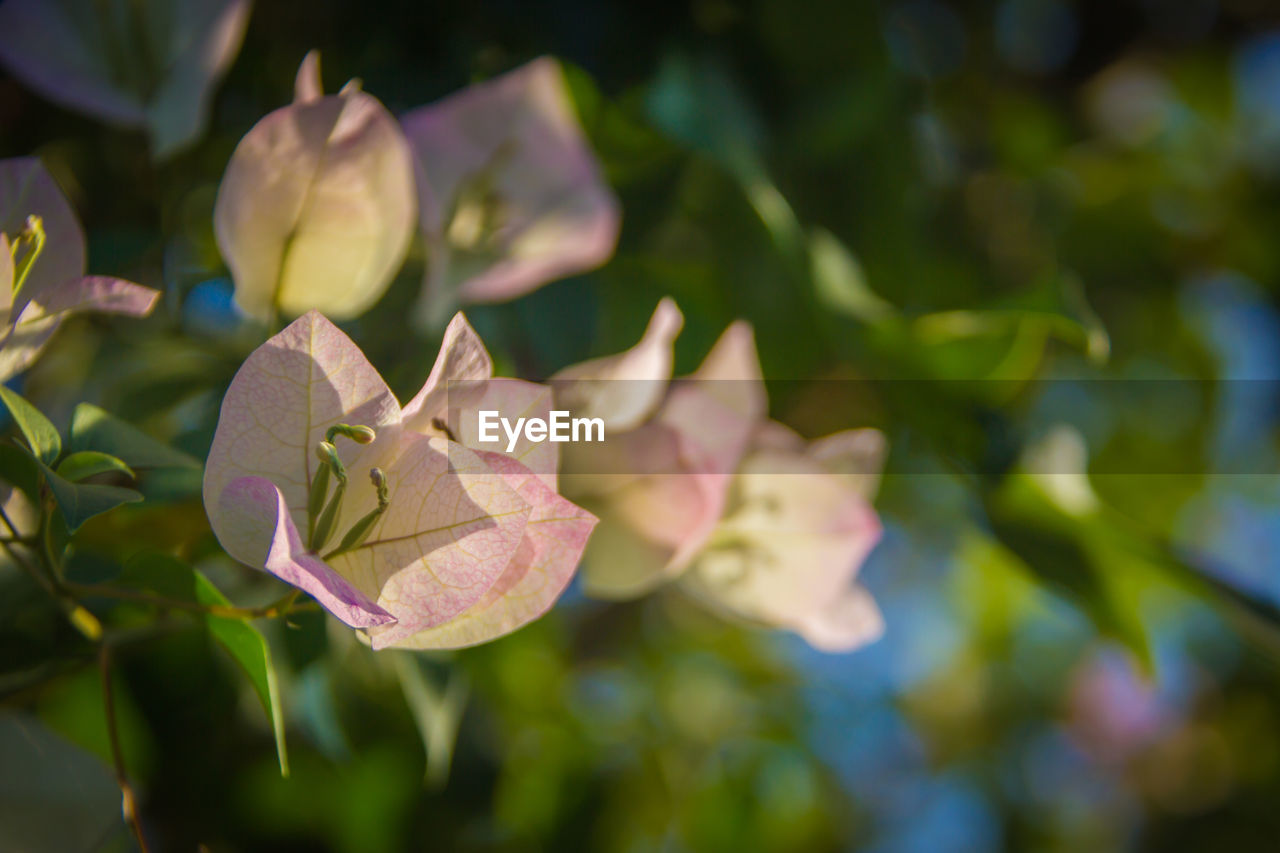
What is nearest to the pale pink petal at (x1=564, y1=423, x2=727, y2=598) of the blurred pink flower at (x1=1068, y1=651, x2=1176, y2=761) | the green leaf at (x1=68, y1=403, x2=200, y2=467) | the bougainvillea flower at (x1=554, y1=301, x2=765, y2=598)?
the bougainvillea flower at (x1=554, y1=301, x2=765, y2=598)

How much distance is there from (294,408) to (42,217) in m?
0.09

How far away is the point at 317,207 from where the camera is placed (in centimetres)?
23

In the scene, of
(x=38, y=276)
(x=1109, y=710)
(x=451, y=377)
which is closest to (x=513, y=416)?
(x=451, y=377)

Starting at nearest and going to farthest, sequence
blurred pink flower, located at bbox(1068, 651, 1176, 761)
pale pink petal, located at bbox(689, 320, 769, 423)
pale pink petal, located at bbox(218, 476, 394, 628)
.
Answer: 1. pale pink petal, located at bbox(218, 476, 394, 628)
2. pale pink petal, located at bbox(689, 320, 769, 423)
3. blurred pink flower, located at bbox(1068, 651, 1176, 761)

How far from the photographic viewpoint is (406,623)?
174 millimetres

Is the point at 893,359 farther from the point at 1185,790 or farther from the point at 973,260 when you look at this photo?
the point at 1185,790

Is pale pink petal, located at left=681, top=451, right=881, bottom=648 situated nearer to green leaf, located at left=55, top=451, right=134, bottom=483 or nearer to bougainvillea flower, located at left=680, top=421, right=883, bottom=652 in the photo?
bougainvillea flower, located at left=680, top=421, right=883, bottom=652

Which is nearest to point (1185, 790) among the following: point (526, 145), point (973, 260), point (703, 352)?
point (973, 260)

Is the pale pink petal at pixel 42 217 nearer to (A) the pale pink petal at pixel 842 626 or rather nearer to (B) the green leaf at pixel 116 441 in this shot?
(B) the green leaf at pixel 116 441

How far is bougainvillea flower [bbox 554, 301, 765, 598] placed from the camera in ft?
0.83

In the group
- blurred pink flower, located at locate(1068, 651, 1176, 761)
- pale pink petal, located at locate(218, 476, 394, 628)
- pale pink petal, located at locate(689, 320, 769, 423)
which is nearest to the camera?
pale pink petal, located at locate(218, 476, 394, 628)

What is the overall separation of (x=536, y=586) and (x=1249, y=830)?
99 cm

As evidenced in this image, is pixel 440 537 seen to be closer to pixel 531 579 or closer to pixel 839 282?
pixel 531 579

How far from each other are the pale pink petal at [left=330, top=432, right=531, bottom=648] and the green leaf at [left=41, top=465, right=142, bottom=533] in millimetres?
51
